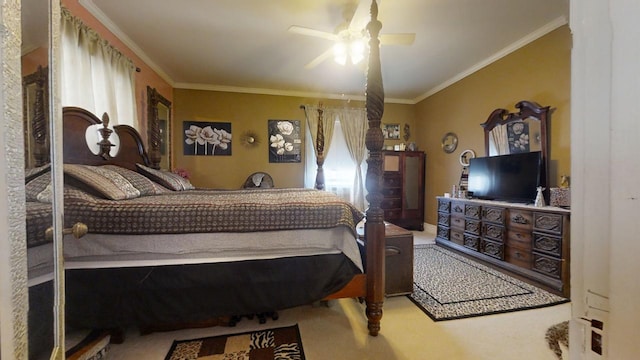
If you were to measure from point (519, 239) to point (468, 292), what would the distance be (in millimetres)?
937

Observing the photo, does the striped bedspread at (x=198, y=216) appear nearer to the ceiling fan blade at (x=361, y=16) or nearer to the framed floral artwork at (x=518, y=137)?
the ceiling fan blade at (x=361, y=16)

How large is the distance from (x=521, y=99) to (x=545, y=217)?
1556 mm

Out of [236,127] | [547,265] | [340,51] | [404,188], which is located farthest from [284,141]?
[547,265]

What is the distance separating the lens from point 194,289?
1.56m

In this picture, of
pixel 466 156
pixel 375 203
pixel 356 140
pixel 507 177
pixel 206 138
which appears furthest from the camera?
pixel 356 140

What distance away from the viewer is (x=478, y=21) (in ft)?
8.91

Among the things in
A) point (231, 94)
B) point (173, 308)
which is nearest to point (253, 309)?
point (173, 308)

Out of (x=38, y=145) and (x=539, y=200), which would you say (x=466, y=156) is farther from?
(x=38, y=145)

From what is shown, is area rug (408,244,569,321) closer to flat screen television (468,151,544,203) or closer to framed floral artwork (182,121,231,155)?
flat screen television (468,151,544,203)

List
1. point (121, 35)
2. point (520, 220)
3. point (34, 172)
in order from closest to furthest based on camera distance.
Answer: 1. point (34, 172)
2. point (520, 220)
3. point (121, 35)

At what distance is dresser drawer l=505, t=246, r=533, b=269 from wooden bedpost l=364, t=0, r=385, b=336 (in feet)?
6.32

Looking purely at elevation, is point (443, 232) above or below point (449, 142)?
below

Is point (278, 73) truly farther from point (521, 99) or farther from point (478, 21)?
point (521, 99)

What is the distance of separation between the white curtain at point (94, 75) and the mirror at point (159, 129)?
422mm
